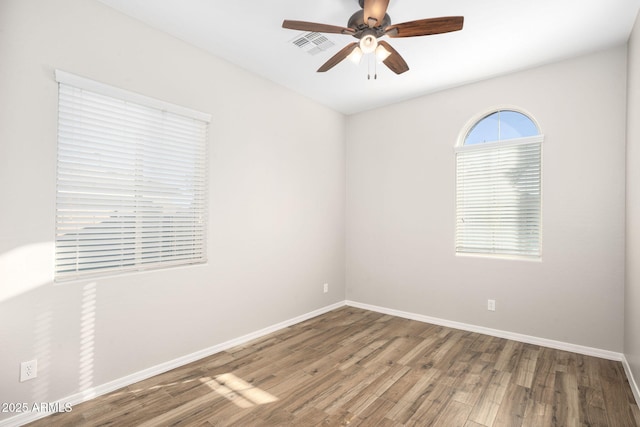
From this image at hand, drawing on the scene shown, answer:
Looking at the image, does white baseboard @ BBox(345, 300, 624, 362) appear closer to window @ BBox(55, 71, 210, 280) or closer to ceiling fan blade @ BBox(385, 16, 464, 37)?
window @ BBox(55, 71, 210, 280)

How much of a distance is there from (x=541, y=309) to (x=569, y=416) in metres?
1.41

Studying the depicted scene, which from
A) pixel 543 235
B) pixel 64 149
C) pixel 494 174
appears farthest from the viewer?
pixel 494 174

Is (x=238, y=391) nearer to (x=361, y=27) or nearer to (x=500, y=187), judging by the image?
(x=361, y=27)

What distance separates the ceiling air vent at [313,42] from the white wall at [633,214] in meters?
2.47

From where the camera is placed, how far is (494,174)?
12.3ft

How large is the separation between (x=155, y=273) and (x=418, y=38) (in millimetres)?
3108

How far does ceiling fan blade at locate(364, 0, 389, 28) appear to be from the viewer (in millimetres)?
1987

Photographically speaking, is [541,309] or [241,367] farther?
[541,309]

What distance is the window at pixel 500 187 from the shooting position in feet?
11.5

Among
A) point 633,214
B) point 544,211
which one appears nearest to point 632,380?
point 633,214

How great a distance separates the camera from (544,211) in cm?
336

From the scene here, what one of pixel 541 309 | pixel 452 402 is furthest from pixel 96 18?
pixel 541 309

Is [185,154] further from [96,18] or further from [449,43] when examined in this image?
[449,43]

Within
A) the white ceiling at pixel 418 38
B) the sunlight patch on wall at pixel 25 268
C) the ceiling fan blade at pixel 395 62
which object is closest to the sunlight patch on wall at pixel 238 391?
the sunlight patch on wall at pixel 25 268
